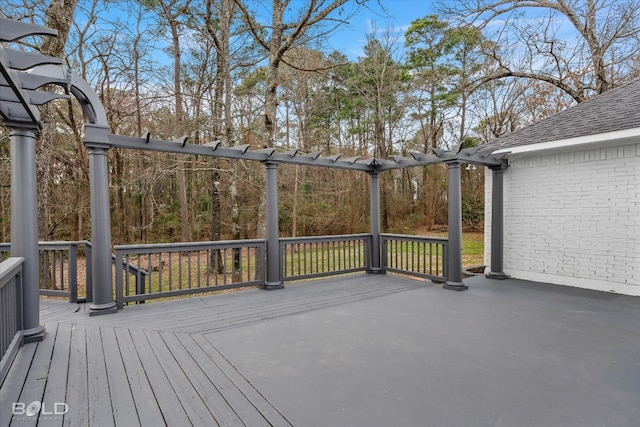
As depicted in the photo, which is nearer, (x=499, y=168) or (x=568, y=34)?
(x=499, y=168)

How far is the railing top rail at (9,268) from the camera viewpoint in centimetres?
239

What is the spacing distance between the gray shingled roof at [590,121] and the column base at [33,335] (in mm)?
6271

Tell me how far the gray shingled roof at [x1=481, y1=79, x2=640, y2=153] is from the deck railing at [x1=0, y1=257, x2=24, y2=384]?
6.14 m

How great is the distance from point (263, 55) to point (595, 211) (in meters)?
7.82

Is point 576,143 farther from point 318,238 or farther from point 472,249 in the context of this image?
point 472,249

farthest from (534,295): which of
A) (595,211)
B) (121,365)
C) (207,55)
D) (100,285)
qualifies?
(207,55)

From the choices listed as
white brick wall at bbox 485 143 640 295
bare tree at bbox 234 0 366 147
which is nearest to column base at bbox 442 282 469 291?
white brick wall at bbox 485 143 640 295

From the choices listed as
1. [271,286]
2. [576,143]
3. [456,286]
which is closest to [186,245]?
[271,286]

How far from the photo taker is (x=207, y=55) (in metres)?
9.56

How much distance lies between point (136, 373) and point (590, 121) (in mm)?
7083

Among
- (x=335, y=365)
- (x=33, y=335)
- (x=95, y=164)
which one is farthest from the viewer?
(x=95, y=164)

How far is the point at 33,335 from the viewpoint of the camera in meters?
3.11

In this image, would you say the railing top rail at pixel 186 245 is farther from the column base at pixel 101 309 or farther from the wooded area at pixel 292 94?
the wooded area at pixel 292 94

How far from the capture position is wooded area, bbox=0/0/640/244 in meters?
7.60
